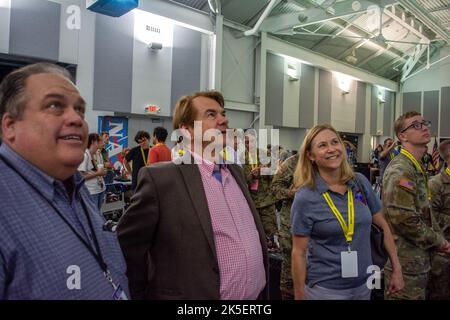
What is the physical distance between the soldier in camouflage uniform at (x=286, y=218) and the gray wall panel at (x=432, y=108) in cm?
1378

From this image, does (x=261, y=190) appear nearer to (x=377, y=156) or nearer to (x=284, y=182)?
(x=284, y=182)

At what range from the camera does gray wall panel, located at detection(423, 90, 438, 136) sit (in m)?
14.3

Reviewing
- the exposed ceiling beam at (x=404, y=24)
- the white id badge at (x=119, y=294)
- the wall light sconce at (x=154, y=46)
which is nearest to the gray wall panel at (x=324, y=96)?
the exposed ceiling beam at (x=404, y=24)

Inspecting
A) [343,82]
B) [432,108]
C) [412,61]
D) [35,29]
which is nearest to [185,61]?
[35,29]

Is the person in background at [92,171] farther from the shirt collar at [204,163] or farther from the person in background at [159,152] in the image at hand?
the shirt collar at [204,163]

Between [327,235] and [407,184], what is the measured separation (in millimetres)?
799

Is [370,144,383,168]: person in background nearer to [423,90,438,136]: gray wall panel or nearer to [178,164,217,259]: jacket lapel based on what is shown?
[423,90,438,136]: gray wall panel

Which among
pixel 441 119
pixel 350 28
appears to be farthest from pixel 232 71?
pixel 441 119

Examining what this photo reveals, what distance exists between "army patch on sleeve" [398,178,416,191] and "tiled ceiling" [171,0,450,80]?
6.82 metres

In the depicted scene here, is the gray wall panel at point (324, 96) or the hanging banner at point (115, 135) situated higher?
the gray wall panel at point (324, 96)

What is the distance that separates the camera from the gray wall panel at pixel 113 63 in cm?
661

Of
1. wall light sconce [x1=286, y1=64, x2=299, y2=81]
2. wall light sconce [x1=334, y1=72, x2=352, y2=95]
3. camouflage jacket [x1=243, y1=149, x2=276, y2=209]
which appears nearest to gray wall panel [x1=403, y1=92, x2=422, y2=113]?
wall light sconce [x1=334, y1=72, x2=352, y2=95]
